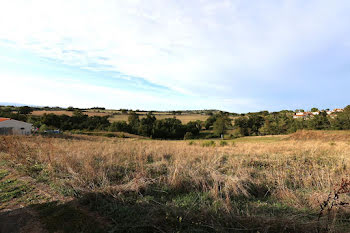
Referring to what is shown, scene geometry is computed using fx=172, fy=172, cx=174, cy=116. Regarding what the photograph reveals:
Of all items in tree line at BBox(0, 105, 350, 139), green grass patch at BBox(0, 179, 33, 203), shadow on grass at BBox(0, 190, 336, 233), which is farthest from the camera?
tree line at BBox(0, 105, 350, 139)

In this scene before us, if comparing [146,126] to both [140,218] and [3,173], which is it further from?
[140,218]

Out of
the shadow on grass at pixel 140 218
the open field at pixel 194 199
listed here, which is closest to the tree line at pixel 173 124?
the open field at pixel 194 199

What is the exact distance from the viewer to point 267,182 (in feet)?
18.4

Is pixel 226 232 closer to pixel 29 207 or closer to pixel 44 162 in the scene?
pixel 29 207

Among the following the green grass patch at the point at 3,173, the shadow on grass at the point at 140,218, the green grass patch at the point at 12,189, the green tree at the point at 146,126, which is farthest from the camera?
the green tree at the point at 146,126

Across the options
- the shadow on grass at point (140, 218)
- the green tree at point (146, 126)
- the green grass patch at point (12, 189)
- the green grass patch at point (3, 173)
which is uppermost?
the shadow on grass at point (140, 218)

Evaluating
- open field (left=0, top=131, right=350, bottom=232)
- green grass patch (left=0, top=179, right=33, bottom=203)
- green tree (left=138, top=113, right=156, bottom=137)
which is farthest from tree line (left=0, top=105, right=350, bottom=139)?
open field (left=0, top=131, right=350, bottom=232)

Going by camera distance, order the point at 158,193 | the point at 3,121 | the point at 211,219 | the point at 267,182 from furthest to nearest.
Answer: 1. the point at 3,121
2. the point at 267,182
3. the point at 158,193
4. the point at 211,219

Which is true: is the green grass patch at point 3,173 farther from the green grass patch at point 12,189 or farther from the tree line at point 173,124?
the tree line at point 173,124

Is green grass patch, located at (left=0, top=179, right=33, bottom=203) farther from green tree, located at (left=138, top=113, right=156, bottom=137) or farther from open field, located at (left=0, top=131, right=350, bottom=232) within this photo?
green tree, located at (left=138, top=113, right=156, bottom=137)

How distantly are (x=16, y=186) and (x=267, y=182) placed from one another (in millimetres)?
7623

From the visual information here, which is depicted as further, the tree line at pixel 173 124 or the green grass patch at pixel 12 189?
the tree line at pixel 173 124

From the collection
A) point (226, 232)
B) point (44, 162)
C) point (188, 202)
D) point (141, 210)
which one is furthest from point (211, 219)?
point (44, 162)

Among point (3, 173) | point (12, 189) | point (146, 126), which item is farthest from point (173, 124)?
point (12, 189)
